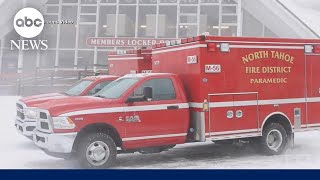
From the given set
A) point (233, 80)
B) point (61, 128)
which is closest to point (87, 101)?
point (61, 128)

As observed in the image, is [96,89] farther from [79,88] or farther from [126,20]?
[126,20]

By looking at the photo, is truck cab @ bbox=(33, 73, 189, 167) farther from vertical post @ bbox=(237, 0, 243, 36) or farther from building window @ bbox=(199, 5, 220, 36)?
building window @ bbox=(199, 5, 220, 36)

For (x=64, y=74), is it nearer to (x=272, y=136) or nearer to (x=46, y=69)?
(x=46, y=69)

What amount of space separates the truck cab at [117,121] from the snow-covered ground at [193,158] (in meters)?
0.56

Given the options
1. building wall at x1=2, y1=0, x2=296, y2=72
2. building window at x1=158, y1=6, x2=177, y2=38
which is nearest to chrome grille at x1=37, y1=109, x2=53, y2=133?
building wall at x1=2, y1=0, x2=296, y2=72

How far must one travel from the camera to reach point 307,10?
29844 millimetres

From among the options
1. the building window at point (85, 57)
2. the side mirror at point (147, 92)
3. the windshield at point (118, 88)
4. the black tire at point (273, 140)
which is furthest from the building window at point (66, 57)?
the side mirror at point (147, 92)

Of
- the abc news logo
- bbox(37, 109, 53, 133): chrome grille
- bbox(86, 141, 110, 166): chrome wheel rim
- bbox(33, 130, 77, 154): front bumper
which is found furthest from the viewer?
the abc news logo

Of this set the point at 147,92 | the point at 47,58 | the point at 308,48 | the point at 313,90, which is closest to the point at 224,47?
the point at 147,92

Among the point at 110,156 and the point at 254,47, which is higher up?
the point at 254,47

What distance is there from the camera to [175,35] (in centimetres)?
2959

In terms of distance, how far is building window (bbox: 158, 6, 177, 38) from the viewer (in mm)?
29594

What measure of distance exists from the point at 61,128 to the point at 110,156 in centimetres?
108

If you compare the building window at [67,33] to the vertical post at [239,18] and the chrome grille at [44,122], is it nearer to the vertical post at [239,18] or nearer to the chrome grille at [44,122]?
the vertical post at [239,18]
